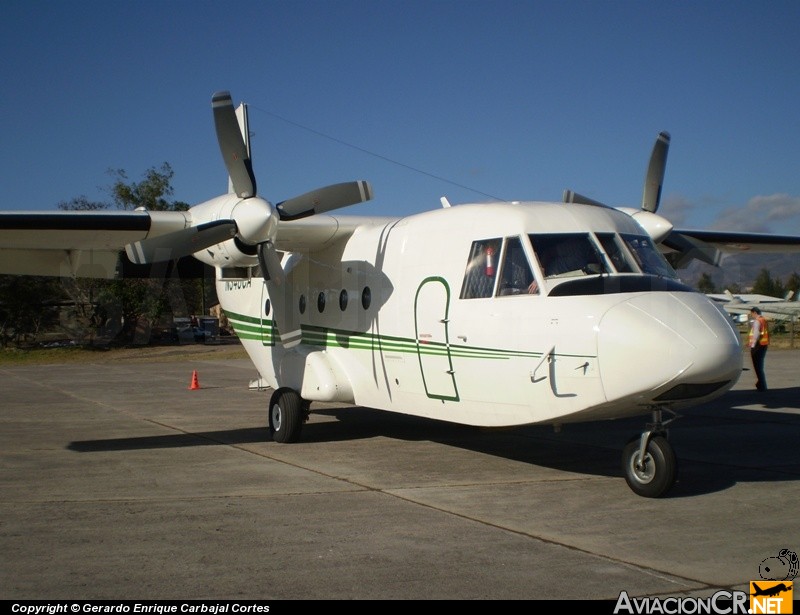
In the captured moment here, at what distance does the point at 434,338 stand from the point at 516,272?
1486 millimetres

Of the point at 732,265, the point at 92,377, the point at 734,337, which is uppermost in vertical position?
the point at 732,265

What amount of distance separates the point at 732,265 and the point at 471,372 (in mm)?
7911

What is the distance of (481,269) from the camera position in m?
9.12

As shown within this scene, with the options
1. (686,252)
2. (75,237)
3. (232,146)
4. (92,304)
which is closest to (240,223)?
(232,146)

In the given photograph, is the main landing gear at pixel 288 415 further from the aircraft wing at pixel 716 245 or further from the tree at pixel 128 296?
the tree at pixel 128 296

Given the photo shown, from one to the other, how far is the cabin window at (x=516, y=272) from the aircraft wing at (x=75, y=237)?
17.0 ft

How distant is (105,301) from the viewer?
46.0m

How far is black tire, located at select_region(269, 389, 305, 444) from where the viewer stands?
12.1 metres

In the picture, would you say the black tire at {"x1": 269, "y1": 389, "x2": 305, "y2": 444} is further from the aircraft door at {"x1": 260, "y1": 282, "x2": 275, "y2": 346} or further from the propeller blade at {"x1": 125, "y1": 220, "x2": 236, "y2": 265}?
the propeller blade at {"x1": 125, "y1": 220, "x2": 236, "y2": 265}

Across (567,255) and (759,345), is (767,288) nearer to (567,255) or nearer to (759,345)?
(759,345)

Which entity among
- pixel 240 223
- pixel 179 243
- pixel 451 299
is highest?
pixel 240 223

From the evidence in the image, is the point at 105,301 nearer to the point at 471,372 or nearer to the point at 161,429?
the point at 161,429

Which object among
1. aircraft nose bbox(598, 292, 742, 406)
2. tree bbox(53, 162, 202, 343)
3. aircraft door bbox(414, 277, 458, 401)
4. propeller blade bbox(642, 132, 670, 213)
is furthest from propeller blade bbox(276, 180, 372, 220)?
tree bbox(53, 162, 202, 343)

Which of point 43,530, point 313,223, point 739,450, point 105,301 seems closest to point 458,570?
point 43,530
